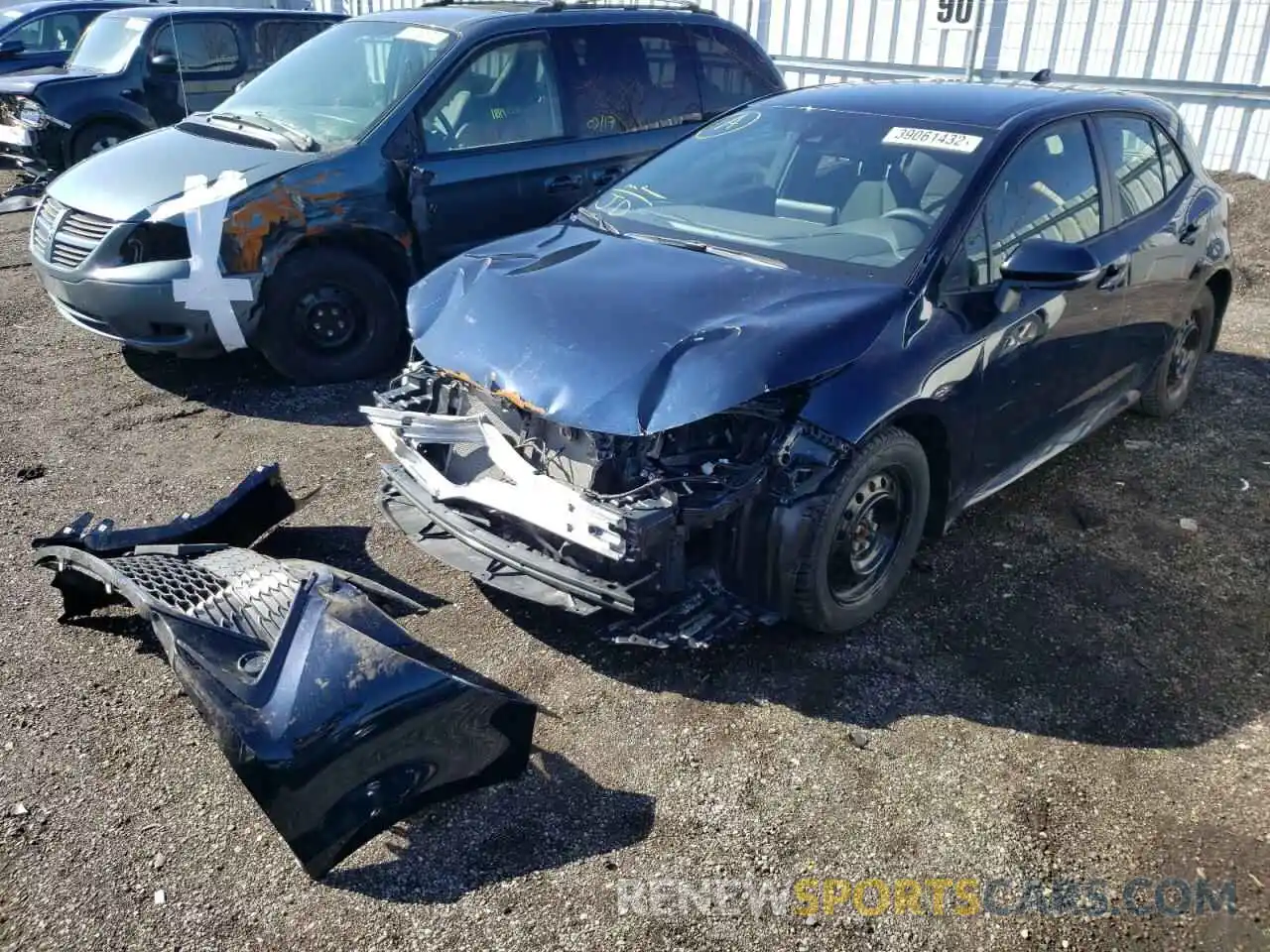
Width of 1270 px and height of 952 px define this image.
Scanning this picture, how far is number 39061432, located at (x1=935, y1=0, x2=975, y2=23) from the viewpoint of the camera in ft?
29.4

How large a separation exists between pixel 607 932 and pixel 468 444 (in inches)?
67.9

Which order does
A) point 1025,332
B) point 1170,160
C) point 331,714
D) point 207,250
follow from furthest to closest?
point 207,250 → point 1170,160 → point 1025,332 → point 331,714

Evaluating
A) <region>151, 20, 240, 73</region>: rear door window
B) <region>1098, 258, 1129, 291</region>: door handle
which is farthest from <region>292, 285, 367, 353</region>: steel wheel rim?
<region>151, 20, 240, 73</region>: rear door window

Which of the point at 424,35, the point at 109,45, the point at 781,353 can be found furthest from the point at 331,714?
the point at 109,45

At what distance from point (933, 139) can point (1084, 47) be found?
730 centimetres

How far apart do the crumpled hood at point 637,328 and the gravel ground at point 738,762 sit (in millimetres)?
1014

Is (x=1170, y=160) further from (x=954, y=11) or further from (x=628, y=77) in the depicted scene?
(x=954, y=11)

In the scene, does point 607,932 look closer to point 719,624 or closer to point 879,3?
point 719,624

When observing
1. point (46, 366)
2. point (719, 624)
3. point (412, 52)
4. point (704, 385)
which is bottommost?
point (46, 366)

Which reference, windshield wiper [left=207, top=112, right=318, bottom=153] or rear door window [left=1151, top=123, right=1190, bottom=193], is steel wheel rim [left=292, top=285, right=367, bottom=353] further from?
rear door window [left=1151, top=123, right=1190, bottom=193]

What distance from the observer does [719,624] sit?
3.15 meters

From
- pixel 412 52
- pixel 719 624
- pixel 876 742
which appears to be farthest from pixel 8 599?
pixel 412 52

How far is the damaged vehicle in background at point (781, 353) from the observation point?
302 cm

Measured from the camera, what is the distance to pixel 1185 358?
217 inches
